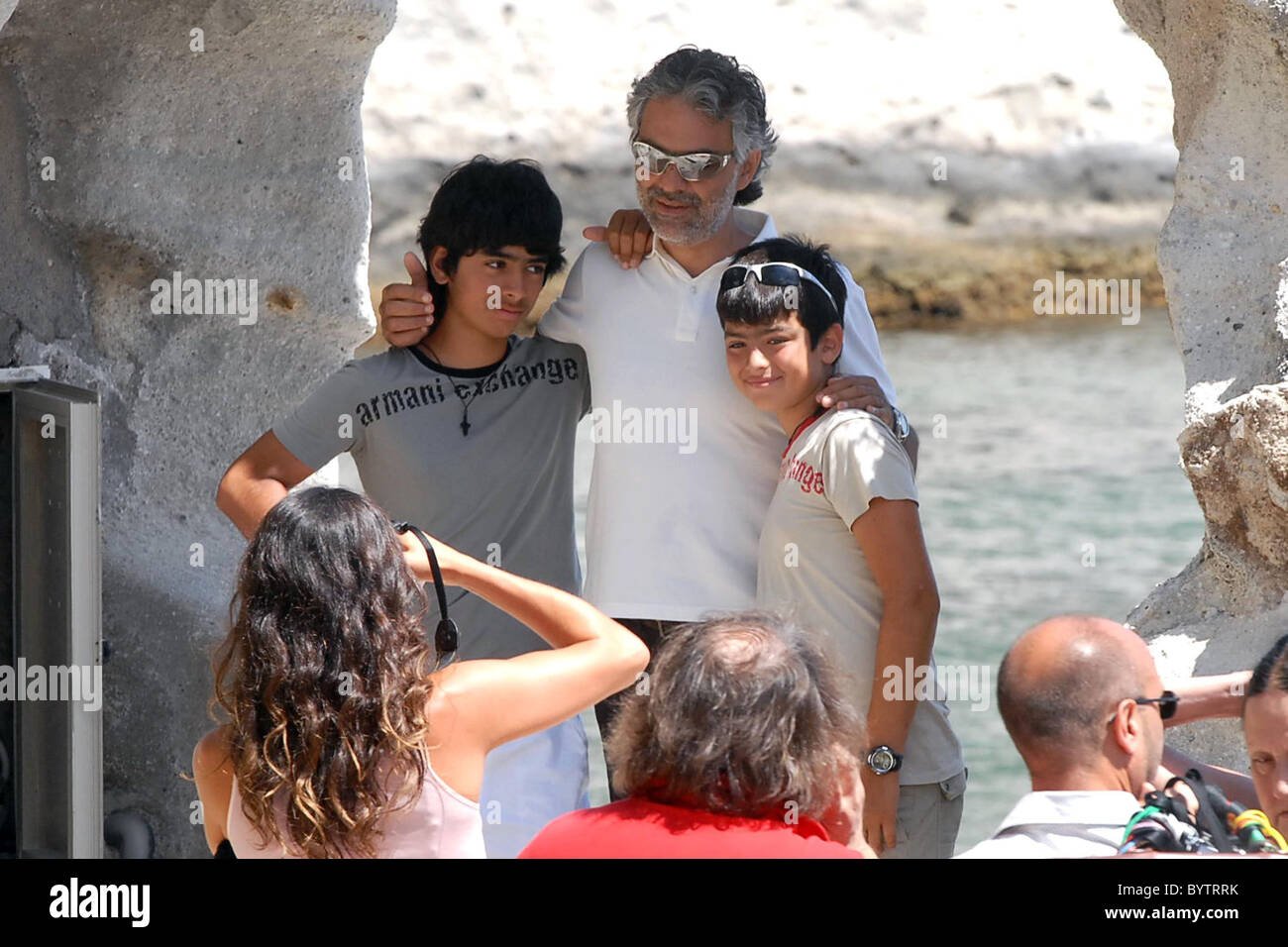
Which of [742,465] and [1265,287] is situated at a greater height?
[1265,287]

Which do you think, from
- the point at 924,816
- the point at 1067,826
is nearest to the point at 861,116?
the point at 924,816

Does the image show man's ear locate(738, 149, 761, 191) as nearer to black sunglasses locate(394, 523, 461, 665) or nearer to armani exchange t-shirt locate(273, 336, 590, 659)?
armani exchange t-shirt locate(273, 336, 590, 659)

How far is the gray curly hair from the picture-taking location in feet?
12.1

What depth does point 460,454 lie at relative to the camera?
3650 mm

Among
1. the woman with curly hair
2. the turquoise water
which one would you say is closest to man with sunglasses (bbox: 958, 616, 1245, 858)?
the woman with curly hair

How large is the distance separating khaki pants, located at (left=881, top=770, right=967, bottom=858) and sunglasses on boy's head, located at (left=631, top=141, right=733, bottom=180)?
1240mm

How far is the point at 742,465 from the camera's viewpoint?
3652 mm

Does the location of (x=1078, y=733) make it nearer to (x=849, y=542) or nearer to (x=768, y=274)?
(x=849, y=542)

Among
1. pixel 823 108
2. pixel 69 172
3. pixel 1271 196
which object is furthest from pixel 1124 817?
pixel 823 108

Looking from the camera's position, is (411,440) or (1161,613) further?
(1161,613)

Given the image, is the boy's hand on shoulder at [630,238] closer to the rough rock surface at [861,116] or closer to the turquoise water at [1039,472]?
the turquoise water at [1039,472]

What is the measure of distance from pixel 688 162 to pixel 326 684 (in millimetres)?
1489
